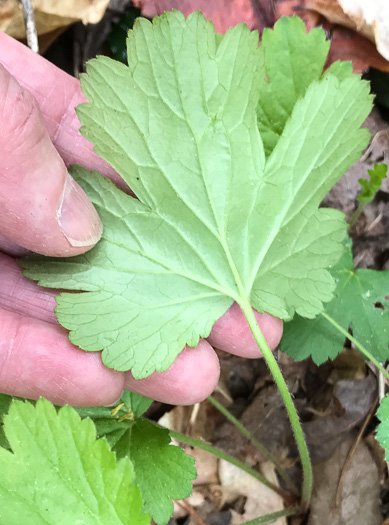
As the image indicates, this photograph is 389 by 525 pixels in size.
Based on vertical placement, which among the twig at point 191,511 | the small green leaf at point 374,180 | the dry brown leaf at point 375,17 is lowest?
the twig at point 191,511

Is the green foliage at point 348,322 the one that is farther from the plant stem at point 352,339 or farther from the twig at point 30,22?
the twig at point 30,22

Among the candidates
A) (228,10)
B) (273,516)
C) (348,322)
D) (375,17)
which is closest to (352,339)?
(348,322)

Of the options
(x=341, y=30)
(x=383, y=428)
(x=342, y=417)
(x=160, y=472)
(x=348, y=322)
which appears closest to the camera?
(x=383, y=428)

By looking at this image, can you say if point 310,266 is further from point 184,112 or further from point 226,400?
point 226,400

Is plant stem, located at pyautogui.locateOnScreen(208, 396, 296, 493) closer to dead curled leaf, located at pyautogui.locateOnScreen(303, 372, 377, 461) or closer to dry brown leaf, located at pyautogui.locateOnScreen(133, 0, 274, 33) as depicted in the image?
dead curled leaf, located at pyautogui.locateOnScreen(303, 372, 377, 461)

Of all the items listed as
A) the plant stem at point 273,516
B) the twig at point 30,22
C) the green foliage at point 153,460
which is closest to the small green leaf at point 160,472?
the green foliage at point 153,460

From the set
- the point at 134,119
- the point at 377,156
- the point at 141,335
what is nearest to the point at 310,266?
the point at 141,335

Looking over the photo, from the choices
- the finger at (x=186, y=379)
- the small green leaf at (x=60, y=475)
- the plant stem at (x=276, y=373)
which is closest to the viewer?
the small green leaf at (x=60, y=475)

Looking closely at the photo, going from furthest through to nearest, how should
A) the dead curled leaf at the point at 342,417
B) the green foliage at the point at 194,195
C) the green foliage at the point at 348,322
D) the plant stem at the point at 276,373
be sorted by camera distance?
the dead curled leaf at the point at 342,417
the green foliage at the point at 348,322
the plant stem at the point at 276,373
the green foliage at the point at 194,195

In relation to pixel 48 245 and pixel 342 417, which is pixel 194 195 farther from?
pixel 342 417
